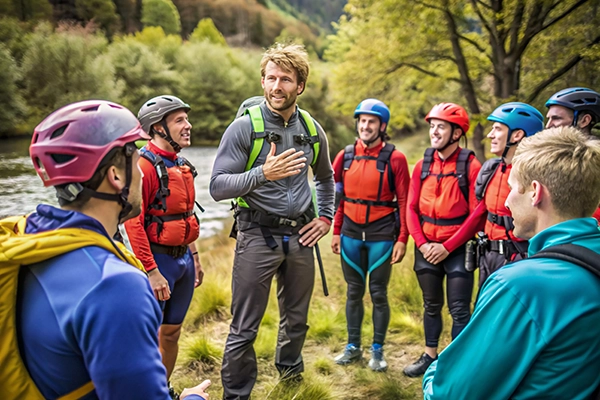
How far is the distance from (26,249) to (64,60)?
7796 mm

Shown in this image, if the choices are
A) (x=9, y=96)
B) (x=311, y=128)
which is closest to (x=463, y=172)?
(x=311, y=128)

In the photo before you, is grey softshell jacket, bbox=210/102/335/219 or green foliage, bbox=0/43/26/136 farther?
green foliage, bbox=0/43/26/136

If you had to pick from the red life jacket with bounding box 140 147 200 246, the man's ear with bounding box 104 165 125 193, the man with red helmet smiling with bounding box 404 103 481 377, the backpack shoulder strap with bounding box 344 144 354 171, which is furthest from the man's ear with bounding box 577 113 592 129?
the man's ear with bounding box 104 165 125 193

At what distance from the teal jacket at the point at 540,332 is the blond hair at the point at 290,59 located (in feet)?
8.13

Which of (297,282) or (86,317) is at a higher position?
(86,317)

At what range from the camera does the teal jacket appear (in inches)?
55.6

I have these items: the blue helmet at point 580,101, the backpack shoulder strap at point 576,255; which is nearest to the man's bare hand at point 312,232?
the backpack shoulder strap at point 576,255

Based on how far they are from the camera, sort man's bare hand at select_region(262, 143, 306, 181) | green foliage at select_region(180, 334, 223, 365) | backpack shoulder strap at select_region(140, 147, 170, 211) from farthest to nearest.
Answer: green foliage at select_region(180, 334, 223, 365) → backpack shoulder strap at select_region(140, 147, 170, 211) → man's bare hand at select_region(262, 143, 306, 181)

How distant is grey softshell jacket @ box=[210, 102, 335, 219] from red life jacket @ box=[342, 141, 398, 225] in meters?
0.71

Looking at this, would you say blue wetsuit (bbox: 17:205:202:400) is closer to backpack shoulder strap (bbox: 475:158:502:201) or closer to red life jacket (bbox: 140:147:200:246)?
red life jacket (bbox: 140:147:200:246)

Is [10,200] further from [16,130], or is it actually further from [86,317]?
[86,317]

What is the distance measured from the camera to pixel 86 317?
47.4 inches

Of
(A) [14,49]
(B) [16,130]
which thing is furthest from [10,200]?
(A) [14,49]

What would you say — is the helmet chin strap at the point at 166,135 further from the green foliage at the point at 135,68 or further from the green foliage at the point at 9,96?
the green foliage at the point at 135,68
